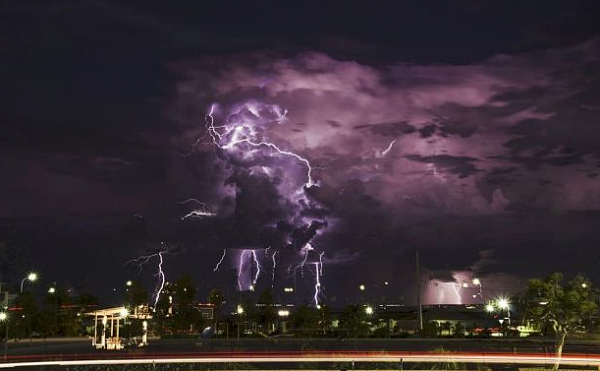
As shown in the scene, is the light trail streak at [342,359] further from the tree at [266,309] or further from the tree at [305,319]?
the tree at [266,309]

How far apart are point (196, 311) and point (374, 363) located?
42230 millimetres

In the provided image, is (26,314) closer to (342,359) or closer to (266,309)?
(266,309)

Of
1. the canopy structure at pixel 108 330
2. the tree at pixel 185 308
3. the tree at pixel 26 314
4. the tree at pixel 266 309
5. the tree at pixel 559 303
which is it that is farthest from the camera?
the tree at pixel 266 309

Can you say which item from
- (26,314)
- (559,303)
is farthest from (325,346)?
(26,314)

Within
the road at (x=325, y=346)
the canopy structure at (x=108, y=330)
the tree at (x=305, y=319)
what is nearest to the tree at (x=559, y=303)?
the road at (x=325, y=346)

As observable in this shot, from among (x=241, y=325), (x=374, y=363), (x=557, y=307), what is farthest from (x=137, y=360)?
(x=241, y=325)

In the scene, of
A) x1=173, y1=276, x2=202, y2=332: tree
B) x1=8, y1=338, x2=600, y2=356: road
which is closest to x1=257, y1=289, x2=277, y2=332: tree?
x1=173, y1=276, x2=202, y2=332: tree

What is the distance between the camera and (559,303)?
32625 millimetres

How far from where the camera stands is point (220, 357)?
133 feet

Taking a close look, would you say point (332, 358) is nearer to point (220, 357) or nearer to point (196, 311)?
point (220, 357)

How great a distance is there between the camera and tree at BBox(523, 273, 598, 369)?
32.5 metres

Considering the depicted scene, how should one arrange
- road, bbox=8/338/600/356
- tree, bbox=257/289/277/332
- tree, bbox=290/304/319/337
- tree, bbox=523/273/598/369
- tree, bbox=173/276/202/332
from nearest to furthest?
1. tree, bbox=523/273/598/369
2. road, bbox=8/338/600/356
3. tree, bbox=173/276/202/332
4. tree, bbox=290/304/319/337
5. tree, bbox=257/289/277/332

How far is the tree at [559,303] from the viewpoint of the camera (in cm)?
3247

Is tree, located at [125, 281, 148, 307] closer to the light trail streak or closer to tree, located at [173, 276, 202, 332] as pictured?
tree, located at [173, 276, 202, 332]
